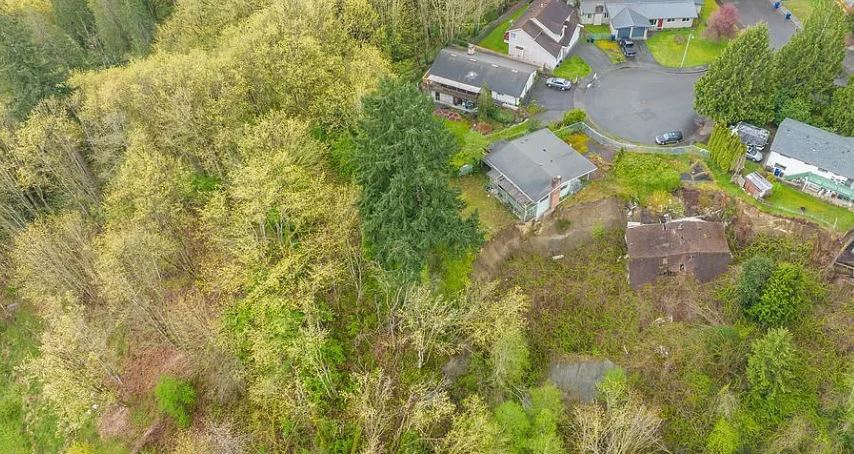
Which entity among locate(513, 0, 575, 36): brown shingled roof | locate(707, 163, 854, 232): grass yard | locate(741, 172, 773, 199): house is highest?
locate(513, 0, 575, 36): brown shingled roof

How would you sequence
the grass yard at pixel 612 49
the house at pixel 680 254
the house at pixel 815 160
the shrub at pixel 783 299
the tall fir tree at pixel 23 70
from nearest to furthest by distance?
the shrub at pixel 783 299 < the house at pixel 680 254 < the house at pixel 815 160 < the tall fir tree at pixel 23 70 < the grass yard at pixel 612 49

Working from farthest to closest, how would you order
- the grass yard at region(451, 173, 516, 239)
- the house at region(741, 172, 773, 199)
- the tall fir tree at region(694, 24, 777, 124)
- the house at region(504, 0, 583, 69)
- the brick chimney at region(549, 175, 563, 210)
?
the house at region(504, 0, 583, 69)
the tall fir tree at region(694, 24, 777, 124)
the grass yard at region(451, 173, 516, 239)
the brick chimney at region(549, 175, 563, 210)
the house at region(741, 172, 773, 199)

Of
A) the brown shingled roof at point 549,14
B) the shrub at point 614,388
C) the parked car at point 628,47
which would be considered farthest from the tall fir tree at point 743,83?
the shrub at point 614,388

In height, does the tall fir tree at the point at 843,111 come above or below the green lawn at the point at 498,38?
below

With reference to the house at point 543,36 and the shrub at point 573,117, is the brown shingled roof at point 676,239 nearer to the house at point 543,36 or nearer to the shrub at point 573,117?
the shrub at point 573,117

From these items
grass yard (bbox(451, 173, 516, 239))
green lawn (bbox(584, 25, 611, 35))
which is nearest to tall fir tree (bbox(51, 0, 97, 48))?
grass yard (bbox(451, 173, 516, 239))

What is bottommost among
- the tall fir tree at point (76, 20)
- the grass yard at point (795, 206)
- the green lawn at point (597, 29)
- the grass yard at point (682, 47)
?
the grass yard at point (795, 206)

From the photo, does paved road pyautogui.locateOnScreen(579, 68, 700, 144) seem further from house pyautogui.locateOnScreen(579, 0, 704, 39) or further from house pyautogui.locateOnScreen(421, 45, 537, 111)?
house pyautogui.locateOnScreen(579, 0, 704, 39)
